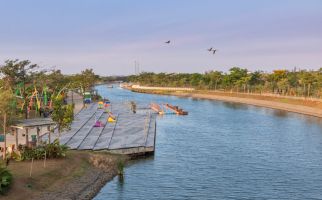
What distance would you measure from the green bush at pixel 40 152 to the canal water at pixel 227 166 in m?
5.72

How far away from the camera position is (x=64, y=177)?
117 ft

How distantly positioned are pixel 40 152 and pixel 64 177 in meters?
4.17

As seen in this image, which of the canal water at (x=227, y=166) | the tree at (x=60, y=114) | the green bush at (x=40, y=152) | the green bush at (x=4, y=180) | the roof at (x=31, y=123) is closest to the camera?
the green bush at (x=4, y=180)

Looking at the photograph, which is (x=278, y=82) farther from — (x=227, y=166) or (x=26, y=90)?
(x=227, y=166)

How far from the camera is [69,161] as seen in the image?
39125mm

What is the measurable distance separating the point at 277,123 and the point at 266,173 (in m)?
46.1

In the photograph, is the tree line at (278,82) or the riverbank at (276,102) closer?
the riverbank at (276,102)

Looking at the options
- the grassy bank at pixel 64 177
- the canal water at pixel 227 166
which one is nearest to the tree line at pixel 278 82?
the canal water at pixel 227 166

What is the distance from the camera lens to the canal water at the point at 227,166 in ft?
120

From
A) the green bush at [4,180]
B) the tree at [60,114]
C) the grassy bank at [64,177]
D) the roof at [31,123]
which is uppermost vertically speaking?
the tree at [60,114]

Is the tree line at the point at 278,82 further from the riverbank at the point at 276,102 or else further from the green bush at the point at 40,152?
the green bush at the point at 40,152

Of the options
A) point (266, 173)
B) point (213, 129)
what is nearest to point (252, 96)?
point (213, 129)

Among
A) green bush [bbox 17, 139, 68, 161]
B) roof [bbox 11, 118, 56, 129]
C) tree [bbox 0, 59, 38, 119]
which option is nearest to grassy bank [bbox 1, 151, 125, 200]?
green bush [bbox 17, 139, 68, 161]

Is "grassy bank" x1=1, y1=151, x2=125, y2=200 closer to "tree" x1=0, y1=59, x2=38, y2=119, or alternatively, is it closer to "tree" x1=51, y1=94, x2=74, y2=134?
"tree" x1=51, y1=94, x2=74, y2=134
